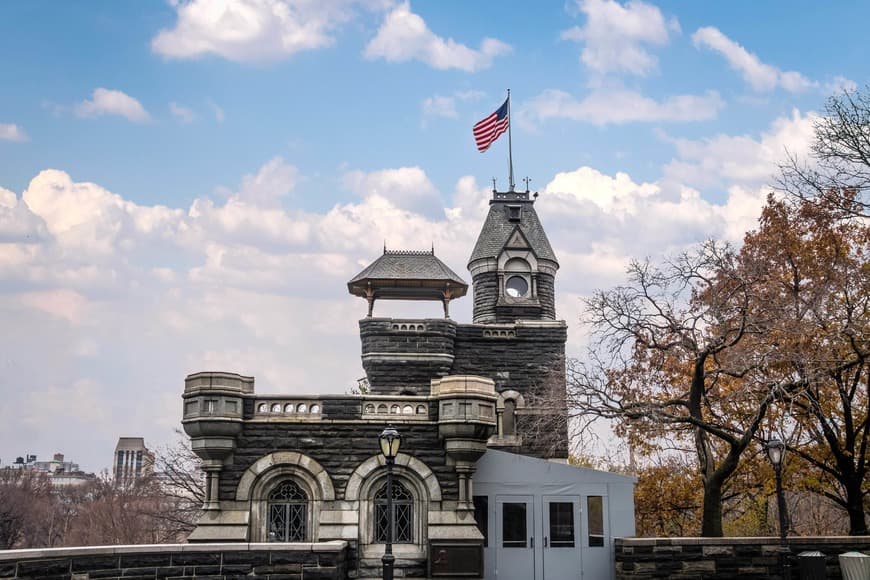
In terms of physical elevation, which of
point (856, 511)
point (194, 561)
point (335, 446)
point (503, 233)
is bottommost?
point (194, 561)

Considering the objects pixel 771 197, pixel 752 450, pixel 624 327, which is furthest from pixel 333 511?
pixel 771 197

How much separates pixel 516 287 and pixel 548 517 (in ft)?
47.2

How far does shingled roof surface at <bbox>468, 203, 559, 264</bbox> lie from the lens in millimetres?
34750

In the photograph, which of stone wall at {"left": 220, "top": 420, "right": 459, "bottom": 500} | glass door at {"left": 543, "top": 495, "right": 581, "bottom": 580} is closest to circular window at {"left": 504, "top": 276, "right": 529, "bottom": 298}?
glass door at {"left": 543, "top": 495, "right": 581, "bottom": 580}

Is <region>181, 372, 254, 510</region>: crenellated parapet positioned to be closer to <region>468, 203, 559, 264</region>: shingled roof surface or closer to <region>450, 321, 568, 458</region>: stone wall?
<region>450, 321, 568, 458</region>: stone wall

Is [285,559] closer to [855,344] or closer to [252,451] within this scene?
[252,451]

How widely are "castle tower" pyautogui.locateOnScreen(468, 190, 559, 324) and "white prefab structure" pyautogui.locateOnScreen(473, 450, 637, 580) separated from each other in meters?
12.8

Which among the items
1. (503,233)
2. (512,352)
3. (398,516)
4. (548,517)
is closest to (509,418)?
(512,352)

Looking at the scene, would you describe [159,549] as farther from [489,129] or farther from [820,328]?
[489,129]

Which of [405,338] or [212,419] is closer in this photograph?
[212,419]

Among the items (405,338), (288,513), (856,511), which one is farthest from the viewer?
(405,338)

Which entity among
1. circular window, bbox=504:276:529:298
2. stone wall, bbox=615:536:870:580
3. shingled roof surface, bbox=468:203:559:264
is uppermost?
shingled roof surface, bbox=468:203:559:264

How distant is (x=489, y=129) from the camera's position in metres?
36.8

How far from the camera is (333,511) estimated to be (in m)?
20.3
